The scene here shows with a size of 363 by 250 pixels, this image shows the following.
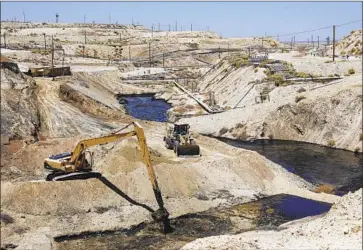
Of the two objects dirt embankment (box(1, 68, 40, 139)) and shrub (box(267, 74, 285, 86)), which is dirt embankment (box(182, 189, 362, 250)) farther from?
shrub (box(267, 74, 285, 86))

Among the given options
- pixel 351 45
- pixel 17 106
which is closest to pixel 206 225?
pixel 17 106

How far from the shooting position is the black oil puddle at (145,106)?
78000 mm

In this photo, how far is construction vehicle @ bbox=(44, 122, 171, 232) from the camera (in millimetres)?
35125

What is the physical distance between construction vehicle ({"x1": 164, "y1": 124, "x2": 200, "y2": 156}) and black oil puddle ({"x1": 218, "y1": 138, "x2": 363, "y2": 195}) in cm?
1062

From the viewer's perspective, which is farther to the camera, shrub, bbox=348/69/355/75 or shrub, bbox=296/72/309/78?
shrub, bbox=296/72/309/78

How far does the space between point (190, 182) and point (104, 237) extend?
29.8 feet

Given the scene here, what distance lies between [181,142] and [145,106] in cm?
4348

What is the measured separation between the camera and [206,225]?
34.8 meters

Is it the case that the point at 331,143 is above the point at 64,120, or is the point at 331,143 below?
below

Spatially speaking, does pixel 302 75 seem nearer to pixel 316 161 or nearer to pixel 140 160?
pixel 316 161

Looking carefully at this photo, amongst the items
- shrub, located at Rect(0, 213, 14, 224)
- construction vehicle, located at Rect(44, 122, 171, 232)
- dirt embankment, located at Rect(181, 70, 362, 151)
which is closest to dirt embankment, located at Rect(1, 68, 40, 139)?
construction vehicle, located at Rect(44, 122, 171, 232)

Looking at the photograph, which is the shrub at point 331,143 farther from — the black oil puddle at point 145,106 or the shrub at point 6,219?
the shrub at point 6,219

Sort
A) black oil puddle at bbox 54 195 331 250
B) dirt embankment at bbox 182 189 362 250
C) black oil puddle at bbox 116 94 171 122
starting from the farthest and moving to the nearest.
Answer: black oil puddle at bbox 116 94 171 122
black oil puddle at bbox 54 195 331 250
dirt embankment at bbox 182 189 362 250

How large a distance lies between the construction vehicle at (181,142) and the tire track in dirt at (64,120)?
22.1 feet
